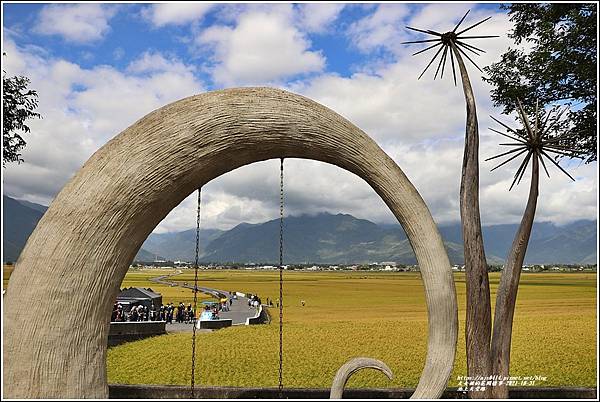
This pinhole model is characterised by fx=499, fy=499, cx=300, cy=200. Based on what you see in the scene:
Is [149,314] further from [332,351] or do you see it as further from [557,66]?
[557,66]

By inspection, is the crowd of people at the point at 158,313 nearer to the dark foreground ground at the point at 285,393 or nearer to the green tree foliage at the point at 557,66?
the dark foreground ground at the point at 285,393

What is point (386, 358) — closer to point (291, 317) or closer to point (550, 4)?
point (291, 317)

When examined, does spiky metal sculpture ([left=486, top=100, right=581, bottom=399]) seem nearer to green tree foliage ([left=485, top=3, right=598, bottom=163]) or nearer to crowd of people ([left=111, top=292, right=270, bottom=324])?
green tree foliage ([left=485, top=3, right=598, bottom=163])

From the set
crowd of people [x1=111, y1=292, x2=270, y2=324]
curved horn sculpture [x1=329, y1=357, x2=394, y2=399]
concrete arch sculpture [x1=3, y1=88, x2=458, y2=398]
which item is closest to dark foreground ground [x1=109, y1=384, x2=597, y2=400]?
curved horn sculpture [x1=329, y1=357, x2=394, y2=399]

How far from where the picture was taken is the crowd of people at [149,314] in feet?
46.4

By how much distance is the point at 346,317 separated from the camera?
16062mm

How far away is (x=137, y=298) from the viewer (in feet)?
56.3

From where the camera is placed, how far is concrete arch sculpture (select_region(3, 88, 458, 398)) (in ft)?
11.2

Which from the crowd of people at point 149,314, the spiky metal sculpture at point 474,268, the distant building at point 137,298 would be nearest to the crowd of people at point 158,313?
the crowd of people at point 149,314

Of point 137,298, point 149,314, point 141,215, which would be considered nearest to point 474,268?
point 141,215

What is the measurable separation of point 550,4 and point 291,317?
11876 mm

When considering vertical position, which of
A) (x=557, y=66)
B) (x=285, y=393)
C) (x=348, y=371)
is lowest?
(x=285, y=393)

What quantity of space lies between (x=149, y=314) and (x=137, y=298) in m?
2.13

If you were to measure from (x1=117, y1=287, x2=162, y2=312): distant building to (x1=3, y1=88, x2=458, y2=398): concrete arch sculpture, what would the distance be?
13.2 meters
